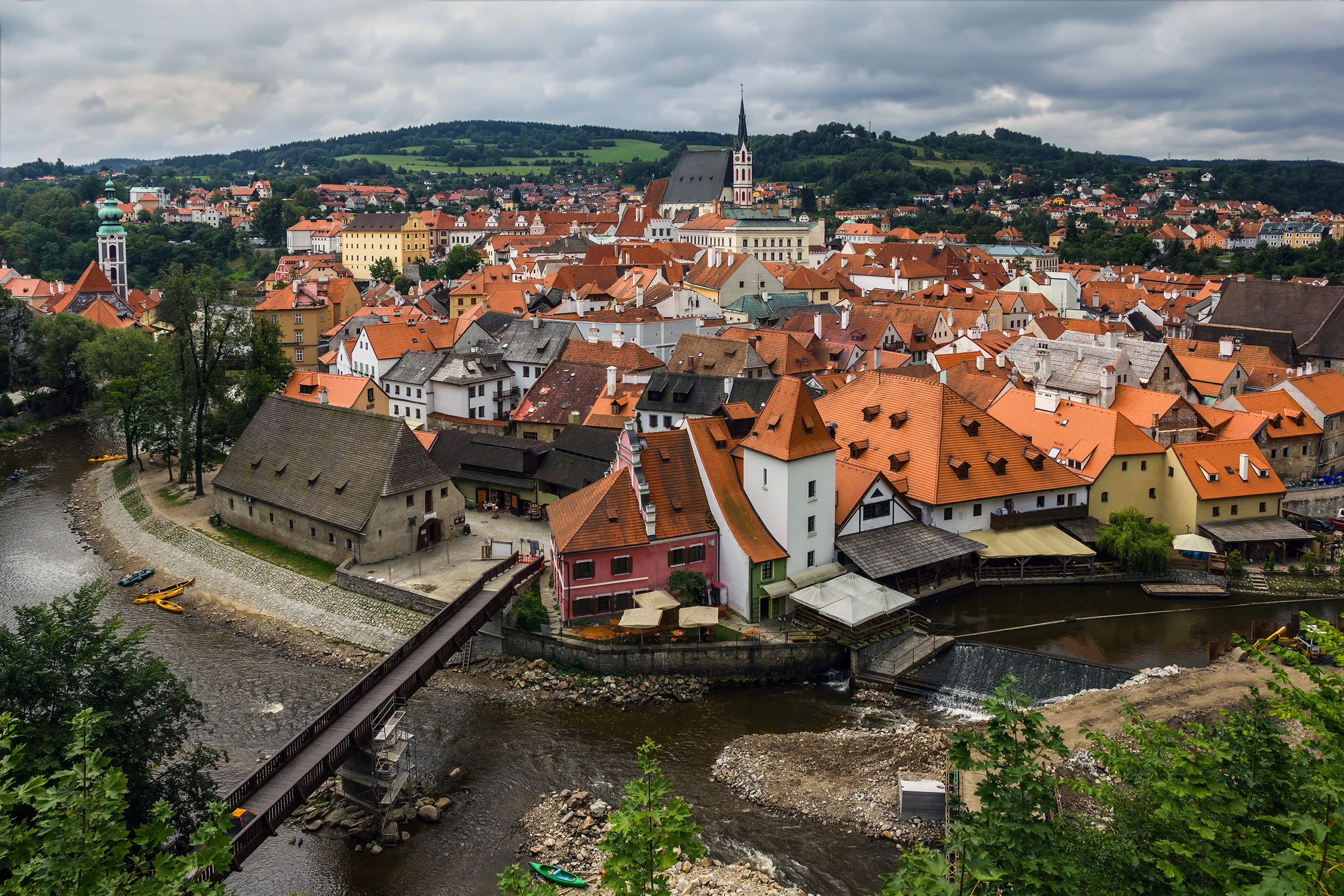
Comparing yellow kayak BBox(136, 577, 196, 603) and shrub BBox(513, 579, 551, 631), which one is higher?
shrub BBox(513, 579, 551, 631)

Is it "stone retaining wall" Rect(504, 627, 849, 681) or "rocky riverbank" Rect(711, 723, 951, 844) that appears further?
"stone retaining wall" Rect(504, 627, 849, 681)

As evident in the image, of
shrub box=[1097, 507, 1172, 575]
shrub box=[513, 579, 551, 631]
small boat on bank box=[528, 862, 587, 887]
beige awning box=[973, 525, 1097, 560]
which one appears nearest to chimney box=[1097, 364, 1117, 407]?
shrub box=[1097, 507, 1172, 575]

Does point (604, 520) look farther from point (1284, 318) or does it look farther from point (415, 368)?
point (1284, 318)

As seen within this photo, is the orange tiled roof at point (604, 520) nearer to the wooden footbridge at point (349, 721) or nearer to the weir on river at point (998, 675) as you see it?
the wooden footbridge at point (349, 721)

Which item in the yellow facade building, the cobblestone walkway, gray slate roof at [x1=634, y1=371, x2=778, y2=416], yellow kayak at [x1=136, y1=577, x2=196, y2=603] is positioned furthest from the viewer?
the yellow facade building

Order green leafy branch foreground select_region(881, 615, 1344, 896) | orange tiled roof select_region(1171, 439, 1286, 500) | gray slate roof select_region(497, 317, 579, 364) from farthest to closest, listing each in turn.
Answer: gray slate roof select_region(497, 317, 579, 364) < orange tiled roof select_region(1171, 439, 1286, 500) < green leafy branch foreground select_region(881, 615, 1344, 896)

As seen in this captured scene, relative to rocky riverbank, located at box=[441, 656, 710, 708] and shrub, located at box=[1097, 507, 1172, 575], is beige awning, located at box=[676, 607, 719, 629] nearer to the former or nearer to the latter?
rocky riverbank, located at box=[441, 656, 710, 708]
